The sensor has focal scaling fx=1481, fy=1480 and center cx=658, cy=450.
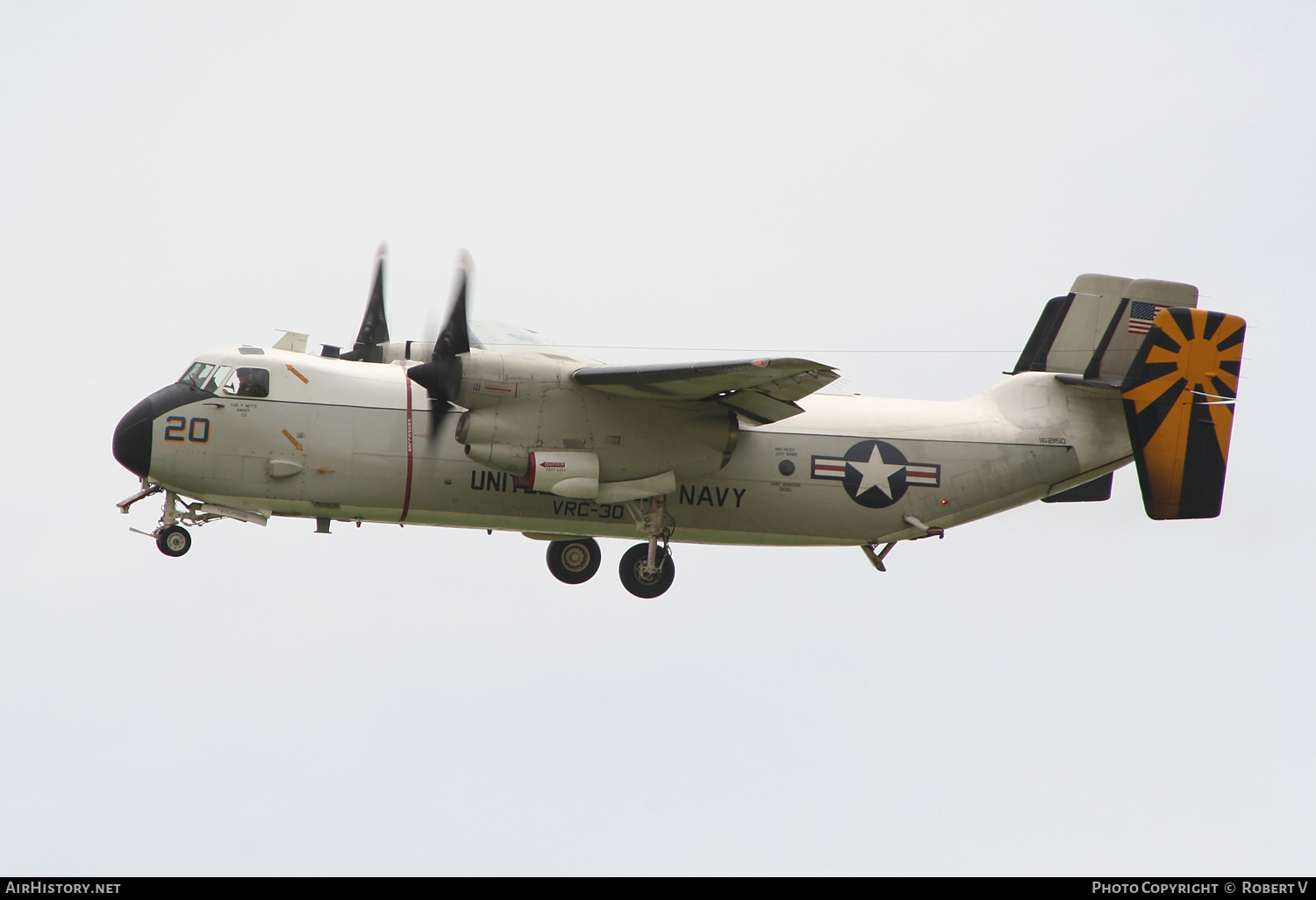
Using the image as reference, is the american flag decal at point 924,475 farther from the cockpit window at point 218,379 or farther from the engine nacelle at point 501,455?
the cockpit window at point 218,379

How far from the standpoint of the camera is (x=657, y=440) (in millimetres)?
20641

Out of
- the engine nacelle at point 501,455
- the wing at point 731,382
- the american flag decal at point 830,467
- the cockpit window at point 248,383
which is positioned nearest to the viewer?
the wing at point 731,382

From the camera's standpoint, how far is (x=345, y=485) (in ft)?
66.8

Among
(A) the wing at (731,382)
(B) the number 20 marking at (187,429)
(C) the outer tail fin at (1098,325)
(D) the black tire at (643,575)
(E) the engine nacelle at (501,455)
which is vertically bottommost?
(D) the black tire at (643,575)

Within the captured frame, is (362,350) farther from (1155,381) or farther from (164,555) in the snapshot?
(1155,381)

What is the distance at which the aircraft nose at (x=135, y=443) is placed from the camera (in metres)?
20.1

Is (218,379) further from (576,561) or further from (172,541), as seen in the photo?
(576,561)

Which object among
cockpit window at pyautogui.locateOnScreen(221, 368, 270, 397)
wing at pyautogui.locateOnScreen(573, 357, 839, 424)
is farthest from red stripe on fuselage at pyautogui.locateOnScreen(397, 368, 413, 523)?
wing at pyautogui.locateOnScreen(573, 357, 839, 424)

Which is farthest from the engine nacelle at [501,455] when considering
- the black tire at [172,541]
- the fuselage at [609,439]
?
the black tire at [172,541]

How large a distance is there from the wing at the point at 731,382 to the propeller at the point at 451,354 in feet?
5.31

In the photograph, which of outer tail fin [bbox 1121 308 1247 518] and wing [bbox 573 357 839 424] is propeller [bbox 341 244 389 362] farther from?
outer tail fin [bbox 1121 308 1247 518]
